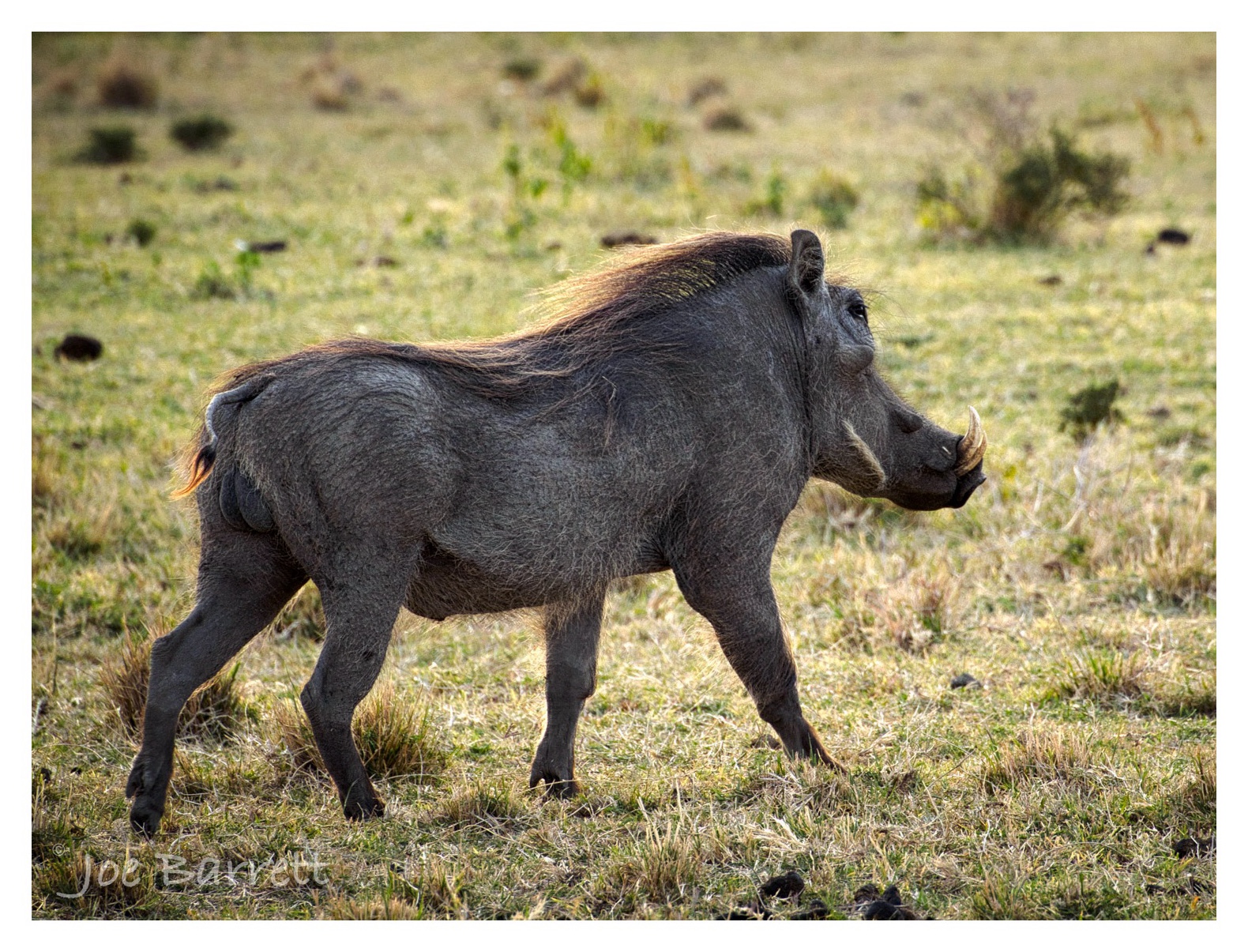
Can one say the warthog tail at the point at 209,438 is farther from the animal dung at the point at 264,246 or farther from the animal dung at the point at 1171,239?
the animal dung at the point at 1171,239

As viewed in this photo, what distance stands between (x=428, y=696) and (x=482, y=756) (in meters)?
0.49

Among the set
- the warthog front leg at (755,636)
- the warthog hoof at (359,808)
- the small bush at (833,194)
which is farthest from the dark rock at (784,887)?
the small bush at (833,194)

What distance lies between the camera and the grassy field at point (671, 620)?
3.80 m

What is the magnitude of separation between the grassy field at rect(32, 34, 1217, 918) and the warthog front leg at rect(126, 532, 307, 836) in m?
0.18

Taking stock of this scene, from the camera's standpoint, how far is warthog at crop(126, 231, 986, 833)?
3.69 m

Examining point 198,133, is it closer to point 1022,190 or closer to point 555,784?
point 1022,190

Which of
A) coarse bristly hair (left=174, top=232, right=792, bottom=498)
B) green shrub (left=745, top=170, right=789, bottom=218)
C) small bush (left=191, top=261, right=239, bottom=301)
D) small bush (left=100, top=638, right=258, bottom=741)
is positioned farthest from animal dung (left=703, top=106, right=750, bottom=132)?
small bush (left=100, top=638, right=258, bottom=741)

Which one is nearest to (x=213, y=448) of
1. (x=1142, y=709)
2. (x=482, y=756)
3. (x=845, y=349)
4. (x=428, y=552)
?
(x=428, y=552)

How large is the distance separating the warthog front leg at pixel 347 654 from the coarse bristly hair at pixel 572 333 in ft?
1.86

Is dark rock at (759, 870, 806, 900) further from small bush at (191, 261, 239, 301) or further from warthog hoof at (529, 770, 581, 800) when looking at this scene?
small bush at (191, 261, 239, 301)

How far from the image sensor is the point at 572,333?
4.21 m

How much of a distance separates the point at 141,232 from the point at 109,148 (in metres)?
3.90

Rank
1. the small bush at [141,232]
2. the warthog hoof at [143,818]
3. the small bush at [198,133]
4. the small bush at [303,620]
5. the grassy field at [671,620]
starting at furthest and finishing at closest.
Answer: the small bush at [198,133], the small bush at [141,232], the small bush at [303,620], the warthog hoof at [143,818], the grassy field at [671,620]

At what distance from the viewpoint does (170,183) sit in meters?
14.0
